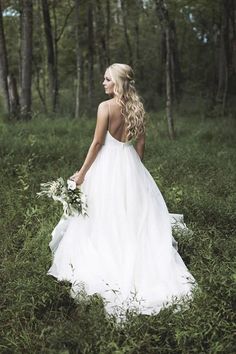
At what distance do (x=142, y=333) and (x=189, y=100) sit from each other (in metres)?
19.0

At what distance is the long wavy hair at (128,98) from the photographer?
208 inches

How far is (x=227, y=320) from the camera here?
15.1 feet

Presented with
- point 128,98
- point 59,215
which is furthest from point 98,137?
point 59,215

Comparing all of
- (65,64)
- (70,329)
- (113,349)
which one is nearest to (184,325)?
(113,349)

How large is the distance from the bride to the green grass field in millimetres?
218

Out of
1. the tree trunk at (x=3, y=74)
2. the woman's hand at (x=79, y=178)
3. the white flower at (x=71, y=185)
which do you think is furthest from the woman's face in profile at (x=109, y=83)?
the tree trunk at (x=3, y=74)

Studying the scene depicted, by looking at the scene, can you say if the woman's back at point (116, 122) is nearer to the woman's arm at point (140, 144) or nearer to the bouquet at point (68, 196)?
the woman's arm at point (140, 144)

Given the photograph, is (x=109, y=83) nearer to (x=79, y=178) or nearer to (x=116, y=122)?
(x=116, y=122)

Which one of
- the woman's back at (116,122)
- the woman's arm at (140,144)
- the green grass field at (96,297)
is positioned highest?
the woman's back at (116,122)

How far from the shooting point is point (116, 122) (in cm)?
544

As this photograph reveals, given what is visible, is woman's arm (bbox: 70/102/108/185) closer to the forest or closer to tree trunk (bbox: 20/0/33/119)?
the forest

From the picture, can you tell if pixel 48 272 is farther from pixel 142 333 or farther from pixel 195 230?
pixel 195 230

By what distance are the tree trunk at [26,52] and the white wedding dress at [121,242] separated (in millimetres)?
8529

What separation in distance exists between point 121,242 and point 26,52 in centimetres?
1029
